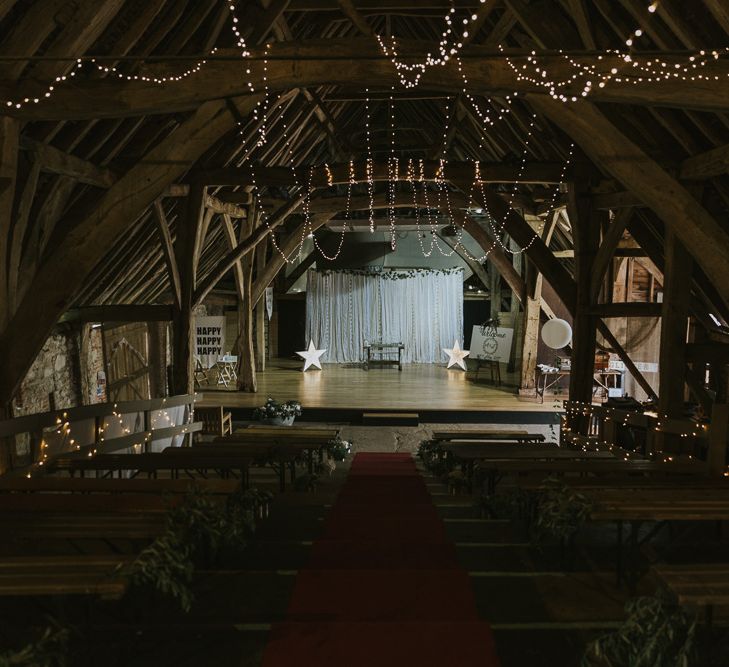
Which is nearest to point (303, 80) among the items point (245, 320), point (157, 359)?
point (245, 320)

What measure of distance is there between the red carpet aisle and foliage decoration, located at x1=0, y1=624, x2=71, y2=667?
63cm

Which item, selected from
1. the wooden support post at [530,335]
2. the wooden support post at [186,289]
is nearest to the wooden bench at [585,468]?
the wooden support post at [186,289]

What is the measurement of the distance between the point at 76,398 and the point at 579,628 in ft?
28.3

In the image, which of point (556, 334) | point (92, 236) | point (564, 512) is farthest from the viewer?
point (556, 334)

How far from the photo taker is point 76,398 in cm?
944

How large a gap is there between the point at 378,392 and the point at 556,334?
3184 millimetres

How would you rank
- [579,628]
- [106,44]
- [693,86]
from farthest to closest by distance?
1. [106,44]
2. [693,86]
3. [579,628]

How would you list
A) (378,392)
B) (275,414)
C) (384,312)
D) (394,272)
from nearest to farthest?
(275,414)
(378,392)
(394,272)
(384,312)

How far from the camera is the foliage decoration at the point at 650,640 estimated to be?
1.88 meters

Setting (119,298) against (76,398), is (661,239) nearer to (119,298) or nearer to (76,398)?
(119,298)

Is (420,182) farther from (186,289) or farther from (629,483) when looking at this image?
(629,483)

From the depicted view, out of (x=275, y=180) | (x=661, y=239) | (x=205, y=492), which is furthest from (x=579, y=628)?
(x=275, y=180)

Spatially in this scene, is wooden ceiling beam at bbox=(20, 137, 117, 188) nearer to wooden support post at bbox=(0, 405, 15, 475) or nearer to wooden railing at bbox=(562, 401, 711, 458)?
wooden support post at bbox=(0, 405, 15, 475)

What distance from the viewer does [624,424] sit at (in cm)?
680
